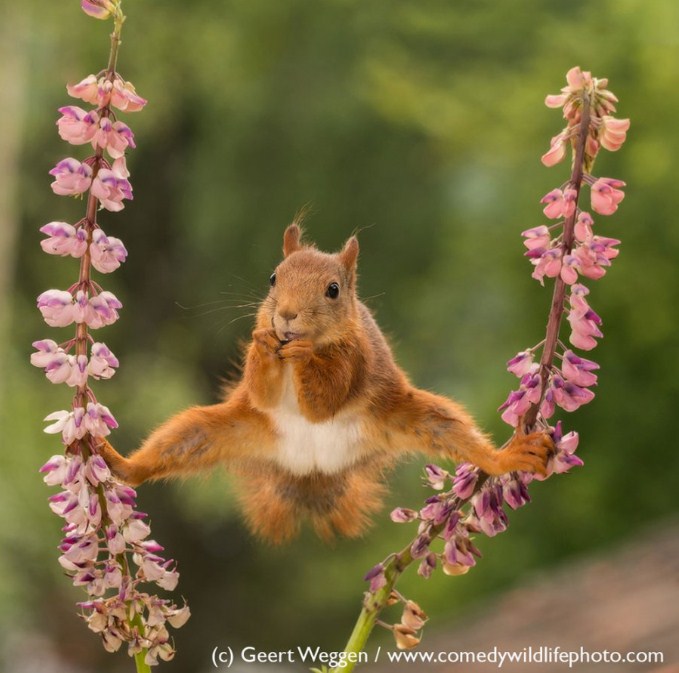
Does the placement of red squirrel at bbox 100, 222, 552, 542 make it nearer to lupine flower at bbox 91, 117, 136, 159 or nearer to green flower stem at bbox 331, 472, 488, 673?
green flower stem at bbox 331, 472, 488, 673

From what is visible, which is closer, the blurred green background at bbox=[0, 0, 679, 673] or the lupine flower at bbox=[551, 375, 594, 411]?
the lupine flower at bbox=[551, 375, 594, 411]

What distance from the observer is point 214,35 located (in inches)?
192

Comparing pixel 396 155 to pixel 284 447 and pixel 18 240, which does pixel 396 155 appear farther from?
pixel 284 447

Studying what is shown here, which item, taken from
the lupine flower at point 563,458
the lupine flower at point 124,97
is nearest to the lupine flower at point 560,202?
the lupine flower at point 563,458

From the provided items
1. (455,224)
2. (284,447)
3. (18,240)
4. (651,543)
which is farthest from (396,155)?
(284,447)

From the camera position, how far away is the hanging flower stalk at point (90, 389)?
650 mm

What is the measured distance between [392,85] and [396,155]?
92 cm

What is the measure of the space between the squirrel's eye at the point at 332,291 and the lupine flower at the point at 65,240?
0.58 feet

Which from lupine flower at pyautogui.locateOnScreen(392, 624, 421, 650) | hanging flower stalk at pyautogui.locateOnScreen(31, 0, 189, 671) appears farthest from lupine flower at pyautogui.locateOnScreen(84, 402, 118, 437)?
lupine flower at pyautogui.locateOnScreen(392, 624, 421, 650)

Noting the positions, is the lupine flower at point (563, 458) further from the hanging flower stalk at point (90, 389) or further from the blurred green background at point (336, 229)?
→ the blurred green background at point (336, 229)

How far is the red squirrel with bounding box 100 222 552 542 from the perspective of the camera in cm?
76

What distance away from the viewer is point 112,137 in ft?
2.13

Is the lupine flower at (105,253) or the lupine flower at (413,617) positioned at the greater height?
the lupine flower at (105,253)

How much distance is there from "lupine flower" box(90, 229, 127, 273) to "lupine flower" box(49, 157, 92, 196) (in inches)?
1.0
